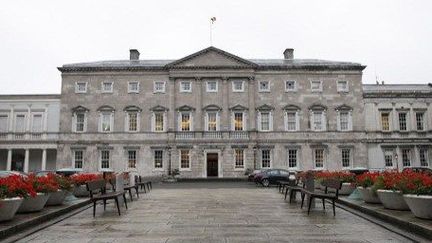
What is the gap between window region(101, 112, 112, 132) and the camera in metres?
45.9

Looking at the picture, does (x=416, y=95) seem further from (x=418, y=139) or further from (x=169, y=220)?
(x=169, y=220)

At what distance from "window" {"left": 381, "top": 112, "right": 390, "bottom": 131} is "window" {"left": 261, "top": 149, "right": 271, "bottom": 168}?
13.4 meters

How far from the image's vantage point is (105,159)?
4544cm

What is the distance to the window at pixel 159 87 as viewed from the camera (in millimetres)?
46188

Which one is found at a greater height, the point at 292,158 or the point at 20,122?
the point at 20,122

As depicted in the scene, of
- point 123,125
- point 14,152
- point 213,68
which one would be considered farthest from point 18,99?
point 213,68

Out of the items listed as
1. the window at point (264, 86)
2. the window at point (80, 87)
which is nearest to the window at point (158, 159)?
the window at point (80, 87)

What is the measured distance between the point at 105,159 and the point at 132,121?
16.6ft

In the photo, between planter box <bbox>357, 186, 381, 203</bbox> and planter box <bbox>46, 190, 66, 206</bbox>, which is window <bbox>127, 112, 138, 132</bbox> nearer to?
planter box <bbox>46, 190, 66, 206</bbox>

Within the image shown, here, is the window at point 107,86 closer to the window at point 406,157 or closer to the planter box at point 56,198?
the planter box at point 56,198

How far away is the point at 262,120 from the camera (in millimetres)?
45750

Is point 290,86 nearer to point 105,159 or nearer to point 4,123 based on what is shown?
point 105,159

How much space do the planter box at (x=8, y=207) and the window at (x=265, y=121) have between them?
3663 cm

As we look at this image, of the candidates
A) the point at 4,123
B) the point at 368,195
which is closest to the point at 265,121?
the point at 4,123
